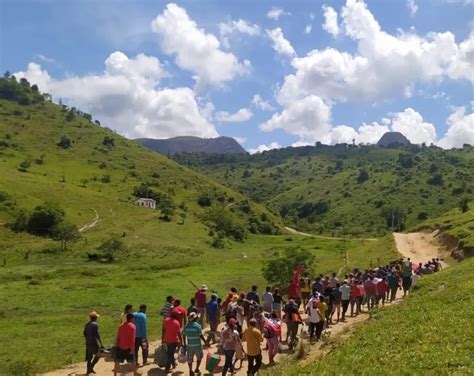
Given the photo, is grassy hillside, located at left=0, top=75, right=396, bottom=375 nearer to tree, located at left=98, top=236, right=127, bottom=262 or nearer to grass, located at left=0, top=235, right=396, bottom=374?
grass, located at left=0, top=235, right=396, bottom=374

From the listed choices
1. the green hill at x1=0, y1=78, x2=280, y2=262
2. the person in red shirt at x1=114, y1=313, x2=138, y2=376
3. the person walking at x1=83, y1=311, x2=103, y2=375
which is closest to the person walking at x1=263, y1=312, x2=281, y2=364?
the person in red shirt at x1=114, y1=313, x2=138, y2=376

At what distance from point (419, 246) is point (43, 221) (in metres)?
59.5

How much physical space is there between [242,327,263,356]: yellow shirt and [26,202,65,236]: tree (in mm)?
72612

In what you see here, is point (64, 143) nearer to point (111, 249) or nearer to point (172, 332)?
point (111, 249)

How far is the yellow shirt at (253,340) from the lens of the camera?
634 inches

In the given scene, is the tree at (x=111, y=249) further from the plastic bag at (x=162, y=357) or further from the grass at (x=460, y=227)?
the plastic bag at (x=162, y=357)

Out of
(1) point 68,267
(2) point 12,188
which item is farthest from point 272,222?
(1) point 68,267

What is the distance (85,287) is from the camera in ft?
160

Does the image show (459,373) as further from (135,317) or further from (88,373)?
(88,373)

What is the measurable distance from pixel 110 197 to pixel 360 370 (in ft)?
357

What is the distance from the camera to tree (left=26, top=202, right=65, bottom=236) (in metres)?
81.7

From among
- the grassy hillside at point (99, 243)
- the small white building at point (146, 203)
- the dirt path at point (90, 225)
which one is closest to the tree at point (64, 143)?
the grassy hillside at point (99, 243)

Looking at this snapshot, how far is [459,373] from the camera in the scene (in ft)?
38.4

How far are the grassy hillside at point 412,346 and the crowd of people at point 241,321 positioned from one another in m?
1.75
